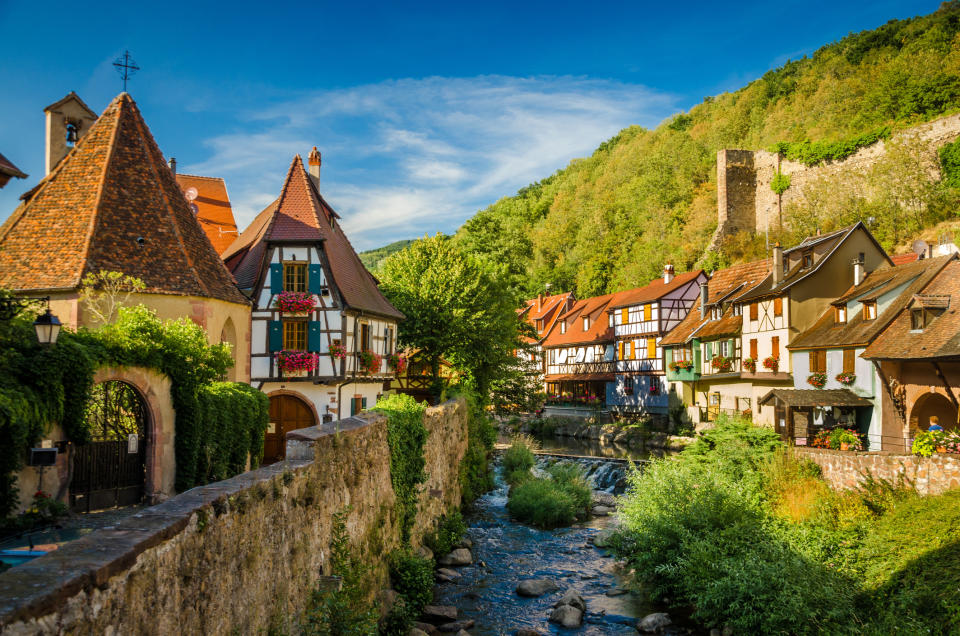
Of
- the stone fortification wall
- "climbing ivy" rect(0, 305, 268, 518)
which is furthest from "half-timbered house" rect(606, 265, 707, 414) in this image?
"climbing ivy" rect(0, 305, 268, 518)

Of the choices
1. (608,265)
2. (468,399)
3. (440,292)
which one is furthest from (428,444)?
(608,265)

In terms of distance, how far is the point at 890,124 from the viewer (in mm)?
50188

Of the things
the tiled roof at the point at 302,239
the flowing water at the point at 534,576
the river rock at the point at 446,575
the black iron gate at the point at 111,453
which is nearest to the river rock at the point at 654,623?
the flowing water at the point at 534,576

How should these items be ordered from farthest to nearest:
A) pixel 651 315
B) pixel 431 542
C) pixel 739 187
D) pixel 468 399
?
1. pixel 739 187
2. pixel 651 315
3. pixel 468 399
4. pixel 431 542

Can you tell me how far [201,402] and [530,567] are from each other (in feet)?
26.4

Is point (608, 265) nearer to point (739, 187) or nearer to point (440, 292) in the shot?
point (739, 187)

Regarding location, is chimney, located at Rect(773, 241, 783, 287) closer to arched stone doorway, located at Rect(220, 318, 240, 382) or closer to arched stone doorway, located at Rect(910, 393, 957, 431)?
arched stone doorway, located at Rect(910, 393, 957, 431)

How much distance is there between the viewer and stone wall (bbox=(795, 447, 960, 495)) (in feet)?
44.2

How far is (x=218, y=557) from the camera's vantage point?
5254 mm

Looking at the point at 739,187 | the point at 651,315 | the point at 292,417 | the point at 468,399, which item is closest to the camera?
the point at 292,417

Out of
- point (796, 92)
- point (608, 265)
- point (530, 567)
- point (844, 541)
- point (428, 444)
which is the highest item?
point (796, 92)

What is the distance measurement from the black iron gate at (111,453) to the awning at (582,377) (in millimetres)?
38499

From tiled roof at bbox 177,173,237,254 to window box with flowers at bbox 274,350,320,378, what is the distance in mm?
9814

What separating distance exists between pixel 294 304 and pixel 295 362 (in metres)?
1.93
